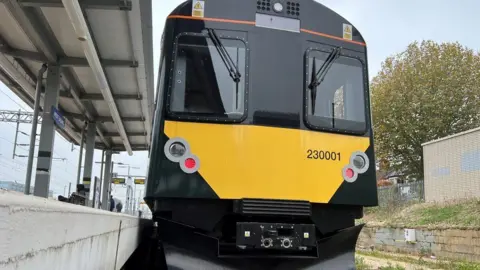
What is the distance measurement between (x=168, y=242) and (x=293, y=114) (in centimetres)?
193

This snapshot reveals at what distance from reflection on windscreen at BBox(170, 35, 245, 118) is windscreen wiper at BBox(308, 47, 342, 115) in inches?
32.9

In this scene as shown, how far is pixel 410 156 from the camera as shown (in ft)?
98.8

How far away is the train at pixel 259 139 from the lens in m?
4.62

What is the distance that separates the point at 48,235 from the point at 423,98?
28.5m

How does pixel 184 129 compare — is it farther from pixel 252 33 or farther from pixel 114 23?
pixel 114 23

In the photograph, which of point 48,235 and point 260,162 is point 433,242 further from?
point 48,235

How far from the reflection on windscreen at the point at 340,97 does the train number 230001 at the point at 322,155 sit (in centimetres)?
31

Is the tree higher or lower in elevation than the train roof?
higher

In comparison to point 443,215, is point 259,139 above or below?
above

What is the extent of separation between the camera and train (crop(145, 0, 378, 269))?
4621 mm

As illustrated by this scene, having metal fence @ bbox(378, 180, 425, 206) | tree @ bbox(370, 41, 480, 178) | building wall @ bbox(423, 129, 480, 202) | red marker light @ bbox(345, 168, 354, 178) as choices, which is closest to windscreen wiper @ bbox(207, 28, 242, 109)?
red marker light @ bbox(345, 168, 354, 178)

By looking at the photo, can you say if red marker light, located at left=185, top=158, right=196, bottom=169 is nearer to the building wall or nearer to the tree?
the building wall

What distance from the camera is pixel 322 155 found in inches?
197

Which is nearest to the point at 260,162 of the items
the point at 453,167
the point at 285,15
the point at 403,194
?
the point at 285,15
